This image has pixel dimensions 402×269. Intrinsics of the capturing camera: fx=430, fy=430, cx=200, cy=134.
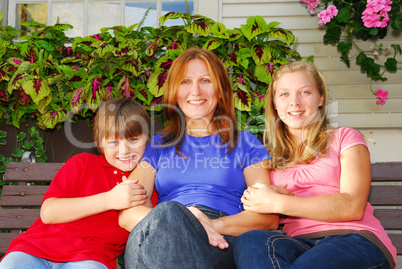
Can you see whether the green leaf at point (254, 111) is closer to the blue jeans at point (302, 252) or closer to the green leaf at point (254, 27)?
the green leaf at point (254, 27)

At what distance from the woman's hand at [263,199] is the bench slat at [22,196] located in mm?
1320

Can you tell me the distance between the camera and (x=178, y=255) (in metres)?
1.34

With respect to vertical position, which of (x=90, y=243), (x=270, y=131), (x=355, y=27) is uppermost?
(x=355, y=27)

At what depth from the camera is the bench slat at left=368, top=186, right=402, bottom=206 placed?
238cm

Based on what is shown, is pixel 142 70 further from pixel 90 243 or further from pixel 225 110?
pixel 90 243

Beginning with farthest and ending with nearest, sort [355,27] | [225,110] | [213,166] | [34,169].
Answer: [355,27]
[34,169]
[225,110]
[213,166]

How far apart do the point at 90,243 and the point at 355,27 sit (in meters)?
2.73

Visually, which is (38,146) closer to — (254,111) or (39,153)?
(39,153)

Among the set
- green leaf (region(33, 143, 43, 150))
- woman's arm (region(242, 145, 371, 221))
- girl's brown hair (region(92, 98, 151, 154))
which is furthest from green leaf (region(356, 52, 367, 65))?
green leaf (region(33, 143, 43, 150))

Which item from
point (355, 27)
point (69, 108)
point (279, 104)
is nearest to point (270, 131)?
point (279, 104)

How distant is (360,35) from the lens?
355 centimetres

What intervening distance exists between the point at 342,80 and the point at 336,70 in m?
→ 0.10

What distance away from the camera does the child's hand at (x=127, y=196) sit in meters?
1.77

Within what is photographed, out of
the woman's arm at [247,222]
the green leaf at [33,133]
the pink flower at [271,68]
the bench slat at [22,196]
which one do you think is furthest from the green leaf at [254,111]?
the green leaf at [33,133]
